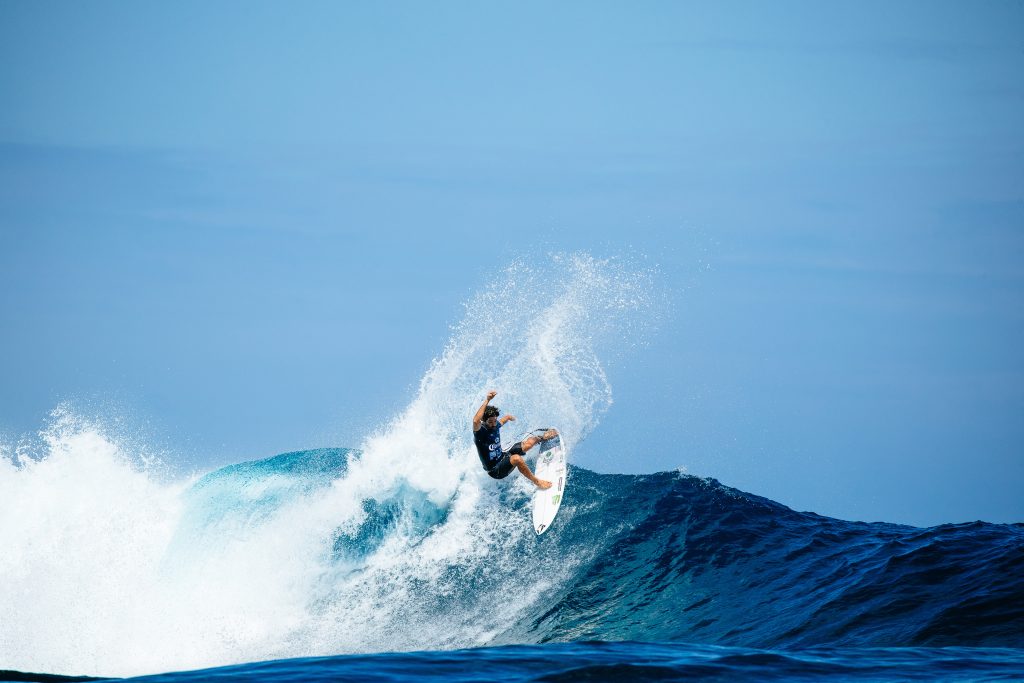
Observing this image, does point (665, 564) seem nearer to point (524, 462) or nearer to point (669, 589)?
point (669, 589)

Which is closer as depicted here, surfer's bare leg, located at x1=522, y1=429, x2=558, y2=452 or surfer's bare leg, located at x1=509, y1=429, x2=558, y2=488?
surfer's bare leg, located at x1=509, y1=429, x2=558, y2=488

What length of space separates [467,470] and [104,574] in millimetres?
5722

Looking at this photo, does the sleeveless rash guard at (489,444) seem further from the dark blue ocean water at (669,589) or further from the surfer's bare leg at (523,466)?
the dark blue ocean water at (669,589)

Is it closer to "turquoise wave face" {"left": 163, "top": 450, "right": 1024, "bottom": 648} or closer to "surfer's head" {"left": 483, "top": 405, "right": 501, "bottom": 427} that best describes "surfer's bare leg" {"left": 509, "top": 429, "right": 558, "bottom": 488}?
"surfer's head" {"left": 483, "top": 405, "right": 501, "bottom": 427}

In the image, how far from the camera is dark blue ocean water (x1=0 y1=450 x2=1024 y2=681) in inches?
268

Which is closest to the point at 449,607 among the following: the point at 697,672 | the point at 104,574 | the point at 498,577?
the point at 498,577

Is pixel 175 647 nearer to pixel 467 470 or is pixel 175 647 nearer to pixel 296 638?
pixel 296 638

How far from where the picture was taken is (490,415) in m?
11.4

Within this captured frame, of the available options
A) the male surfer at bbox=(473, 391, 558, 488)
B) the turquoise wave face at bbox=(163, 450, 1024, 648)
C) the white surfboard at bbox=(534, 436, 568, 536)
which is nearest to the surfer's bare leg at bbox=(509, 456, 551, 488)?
the male surfer at bbox=(473, 391, 558, 488)

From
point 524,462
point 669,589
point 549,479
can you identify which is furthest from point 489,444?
point 669,589

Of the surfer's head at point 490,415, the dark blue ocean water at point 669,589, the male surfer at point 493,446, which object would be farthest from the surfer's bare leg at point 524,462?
the dark blue ocean water at point 669,589

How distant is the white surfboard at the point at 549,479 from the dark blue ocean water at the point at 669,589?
2.20 ft

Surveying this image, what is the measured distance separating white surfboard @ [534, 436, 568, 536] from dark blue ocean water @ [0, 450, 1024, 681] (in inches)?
26.4

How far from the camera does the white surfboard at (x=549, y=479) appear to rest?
1270 centimetres
